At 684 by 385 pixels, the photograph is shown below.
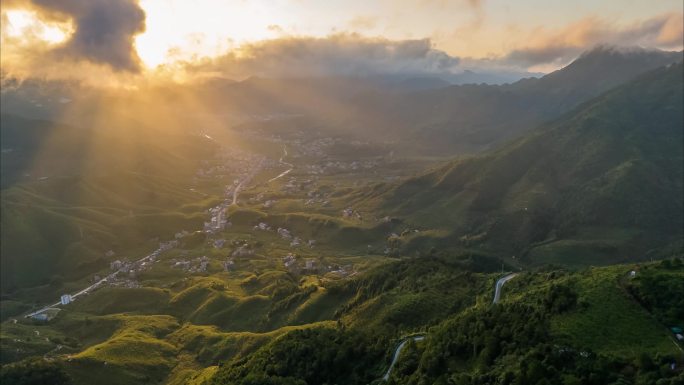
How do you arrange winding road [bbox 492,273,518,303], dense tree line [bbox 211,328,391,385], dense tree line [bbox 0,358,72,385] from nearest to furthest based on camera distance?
dense tree line [bbox 211,328,391,385]
winding road [bbox 492,273,518,303]
dense tree line [bbox 0,358,72,385]

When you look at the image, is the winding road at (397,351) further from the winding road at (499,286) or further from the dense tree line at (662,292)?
the dense tree line at (662,292)

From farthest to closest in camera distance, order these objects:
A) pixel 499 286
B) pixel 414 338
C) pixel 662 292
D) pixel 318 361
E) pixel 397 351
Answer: pixel 499 286 < pixel 318 361 < pixel 414 338 < pixel 397 351 < pixel 662 292

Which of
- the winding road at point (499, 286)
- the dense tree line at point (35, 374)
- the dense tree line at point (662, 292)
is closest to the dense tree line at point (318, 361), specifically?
the winding road at point (499, 286)

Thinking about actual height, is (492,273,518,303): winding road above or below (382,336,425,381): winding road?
above

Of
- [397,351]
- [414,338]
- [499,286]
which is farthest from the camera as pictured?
[499,286]

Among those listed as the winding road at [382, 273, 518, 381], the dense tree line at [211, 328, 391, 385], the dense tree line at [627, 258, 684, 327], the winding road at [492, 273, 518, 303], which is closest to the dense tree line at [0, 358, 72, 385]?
the dense tree line at [211, 328, 391, 385]

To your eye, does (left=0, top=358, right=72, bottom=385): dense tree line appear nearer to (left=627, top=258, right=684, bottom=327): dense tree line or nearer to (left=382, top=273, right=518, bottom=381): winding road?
(left=382, top=273, right=518, bottom=381): winding road

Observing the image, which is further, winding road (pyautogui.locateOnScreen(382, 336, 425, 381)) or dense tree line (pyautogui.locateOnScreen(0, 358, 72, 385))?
dense tree line (pyautogui.locateOnScreen(0, 358, 72, 385))

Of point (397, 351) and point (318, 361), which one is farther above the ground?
point (397, 351)

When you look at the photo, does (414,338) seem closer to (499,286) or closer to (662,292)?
(499,286)

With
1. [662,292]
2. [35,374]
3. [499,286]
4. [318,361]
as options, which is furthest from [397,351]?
[35,374]

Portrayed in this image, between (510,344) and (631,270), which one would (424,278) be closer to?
(631,270)
